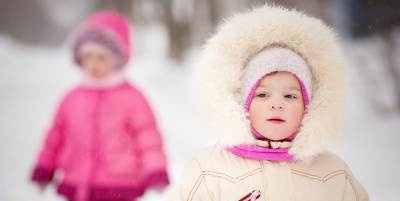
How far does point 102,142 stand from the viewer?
89.2 inches

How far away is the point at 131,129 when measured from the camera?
2.31 metres

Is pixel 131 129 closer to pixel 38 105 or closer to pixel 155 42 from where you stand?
pixel 38 105

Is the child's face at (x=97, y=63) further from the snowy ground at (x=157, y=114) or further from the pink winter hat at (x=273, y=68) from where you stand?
the pink winter hat at (x=273, y=68)

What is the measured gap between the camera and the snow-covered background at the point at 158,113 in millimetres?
2621

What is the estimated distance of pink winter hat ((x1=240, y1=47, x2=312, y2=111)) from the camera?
153 cm

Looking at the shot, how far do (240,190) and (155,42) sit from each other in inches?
129

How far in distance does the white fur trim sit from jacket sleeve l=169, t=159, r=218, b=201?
248mm

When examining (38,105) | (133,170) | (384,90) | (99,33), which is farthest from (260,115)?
(38,105)

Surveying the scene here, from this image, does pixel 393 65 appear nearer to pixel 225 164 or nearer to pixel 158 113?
pixel 158 113

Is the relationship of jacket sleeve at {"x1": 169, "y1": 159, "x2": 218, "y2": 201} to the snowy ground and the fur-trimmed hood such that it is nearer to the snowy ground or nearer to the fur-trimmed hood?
the fur-trimmed hood

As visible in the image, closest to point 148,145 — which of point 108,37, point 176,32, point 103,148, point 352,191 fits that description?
point 103,148

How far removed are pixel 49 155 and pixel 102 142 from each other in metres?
0.25

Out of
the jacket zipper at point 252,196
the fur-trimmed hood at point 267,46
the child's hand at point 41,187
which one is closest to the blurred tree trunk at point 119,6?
the child's hand at point 41,187

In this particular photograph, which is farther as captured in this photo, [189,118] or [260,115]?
[189,118]
